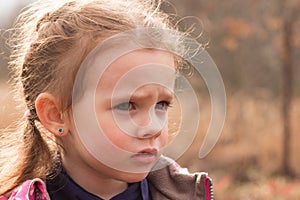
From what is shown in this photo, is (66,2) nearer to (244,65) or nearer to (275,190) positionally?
(275,190)

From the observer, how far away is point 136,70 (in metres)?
1.80

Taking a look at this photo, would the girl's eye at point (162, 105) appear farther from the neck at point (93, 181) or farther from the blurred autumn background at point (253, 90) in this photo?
the blurred autumn background at point (253, 90)

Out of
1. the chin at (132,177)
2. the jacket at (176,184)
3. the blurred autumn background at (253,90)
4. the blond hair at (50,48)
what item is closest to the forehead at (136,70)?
the blond hair at (50,48)

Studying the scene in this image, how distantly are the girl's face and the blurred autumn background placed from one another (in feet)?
13.4

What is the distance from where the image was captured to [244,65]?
285 inches

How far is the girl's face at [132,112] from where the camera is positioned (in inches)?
70.5

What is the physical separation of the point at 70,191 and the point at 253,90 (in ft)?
17.9

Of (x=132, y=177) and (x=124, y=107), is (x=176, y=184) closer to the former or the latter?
(x=132, y=177)

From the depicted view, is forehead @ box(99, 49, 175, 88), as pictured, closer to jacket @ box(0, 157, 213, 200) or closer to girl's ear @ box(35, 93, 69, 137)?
girl's ear @ box(35, 93, 69, 137)

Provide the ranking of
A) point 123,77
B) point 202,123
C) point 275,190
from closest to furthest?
1. point 123,77
2. point 275,190
3. point 202,123

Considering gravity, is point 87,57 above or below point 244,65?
below

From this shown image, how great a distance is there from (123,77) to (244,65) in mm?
5542

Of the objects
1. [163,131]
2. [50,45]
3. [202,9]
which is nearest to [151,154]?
[163,131]

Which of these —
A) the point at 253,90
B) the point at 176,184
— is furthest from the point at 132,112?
the point at 253,90
